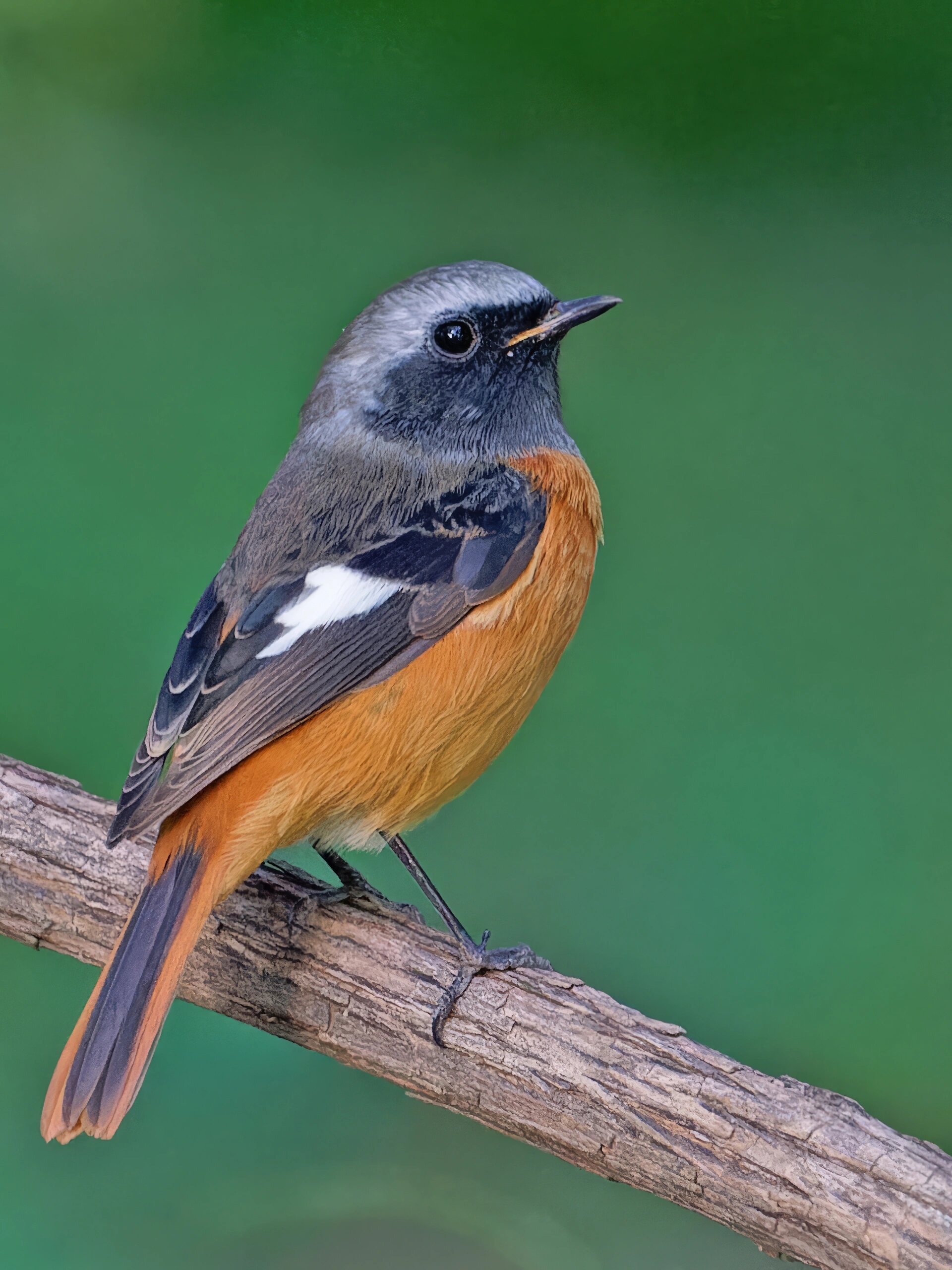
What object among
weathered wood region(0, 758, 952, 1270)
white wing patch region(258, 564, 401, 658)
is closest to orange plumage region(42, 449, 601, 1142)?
white wing patch region(258, 564, 401, 658)

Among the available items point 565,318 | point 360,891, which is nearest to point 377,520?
point 565,318

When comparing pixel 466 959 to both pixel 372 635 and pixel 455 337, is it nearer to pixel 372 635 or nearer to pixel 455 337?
pixel 372 635

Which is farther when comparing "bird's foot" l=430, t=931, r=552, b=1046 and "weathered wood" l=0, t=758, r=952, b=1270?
"bird's foot" l=430, t=931, r=552, b=1046

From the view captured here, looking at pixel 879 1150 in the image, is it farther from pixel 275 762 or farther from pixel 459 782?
pixel 275 762

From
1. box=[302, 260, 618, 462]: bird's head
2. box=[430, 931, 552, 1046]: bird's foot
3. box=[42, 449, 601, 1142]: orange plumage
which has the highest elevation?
box=[302, 260, 618, 462]: bird's head

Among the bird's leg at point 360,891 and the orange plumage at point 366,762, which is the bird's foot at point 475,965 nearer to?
the bird's leg at point 360,891

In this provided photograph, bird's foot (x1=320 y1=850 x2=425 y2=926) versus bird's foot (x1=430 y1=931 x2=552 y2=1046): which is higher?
bird's foot (x1=430 y1=931 x2=552 y2=1046)

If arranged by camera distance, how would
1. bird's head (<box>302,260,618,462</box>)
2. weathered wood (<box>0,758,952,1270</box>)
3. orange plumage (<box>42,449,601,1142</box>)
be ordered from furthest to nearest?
1. bird's head (<box>302,260,618,462</box>)
2. orange plumage (<box>42,449,601,1142</box>)
3. weathered wood (<box>0,758,952,1270</box>)

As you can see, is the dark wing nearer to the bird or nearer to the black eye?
the bird
